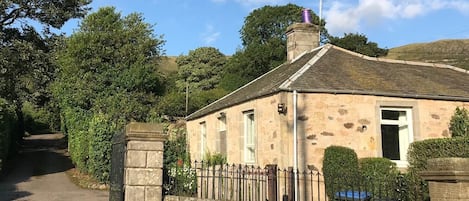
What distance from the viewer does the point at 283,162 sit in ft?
43.2

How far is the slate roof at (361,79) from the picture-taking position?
13656 millimetres

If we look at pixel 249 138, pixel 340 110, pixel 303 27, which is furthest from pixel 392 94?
pixel 303 27

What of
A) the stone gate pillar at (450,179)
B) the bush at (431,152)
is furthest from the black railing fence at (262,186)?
the stone gate pillar at (450,179)

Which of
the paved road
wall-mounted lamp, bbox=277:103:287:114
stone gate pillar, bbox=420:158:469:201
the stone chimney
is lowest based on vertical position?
the paved road

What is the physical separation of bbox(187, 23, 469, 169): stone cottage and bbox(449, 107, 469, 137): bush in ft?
0.55

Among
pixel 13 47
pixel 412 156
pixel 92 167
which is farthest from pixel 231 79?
pixel 412 156

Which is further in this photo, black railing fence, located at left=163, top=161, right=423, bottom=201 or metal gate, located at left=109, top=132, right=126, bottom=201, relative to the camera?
black railing fence, located at left=163, top=161, right=423, bottom=201

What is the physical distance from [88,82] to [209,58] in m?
35.7

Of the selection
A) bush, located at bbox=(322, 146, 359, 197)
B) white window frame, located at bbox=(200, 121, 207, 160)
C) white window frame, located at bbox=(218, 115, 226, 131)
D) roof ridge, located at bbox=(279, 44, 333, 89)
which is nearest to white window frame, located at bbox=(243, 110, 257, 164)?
white window frame, located at bbox=(218, 115, 226, 131)

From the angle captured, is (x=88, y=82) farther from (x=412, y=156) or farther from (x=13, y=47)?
(x=412, y=156)

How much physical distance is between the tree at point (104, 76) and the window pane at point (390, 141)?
49.1ft

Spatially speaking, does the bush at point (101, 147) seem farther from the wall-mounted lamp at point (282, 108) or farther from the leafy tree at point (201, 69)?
the leafy tree at point (201, 69)

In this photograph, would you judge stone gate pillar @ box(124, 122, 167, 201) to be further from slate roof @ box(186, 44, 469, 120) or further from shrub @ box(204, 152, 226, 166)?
→ shrub @ box(204, 152, 226, 166)

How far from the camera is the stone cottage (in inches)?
519
